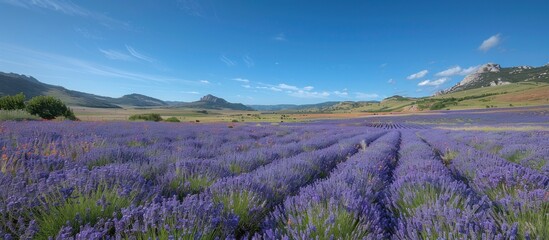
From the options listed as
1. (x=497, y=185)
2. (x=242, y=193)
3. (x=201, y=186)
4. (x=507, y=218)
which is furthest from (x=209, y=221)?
(x=497, y=185)

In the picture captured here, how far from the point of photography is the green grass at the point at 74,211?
1575 mm

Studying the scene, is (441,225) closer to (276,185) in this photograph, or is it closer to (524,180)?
(276,185)

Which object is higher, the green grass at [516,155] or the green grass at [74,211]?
the green grass at [74,211]

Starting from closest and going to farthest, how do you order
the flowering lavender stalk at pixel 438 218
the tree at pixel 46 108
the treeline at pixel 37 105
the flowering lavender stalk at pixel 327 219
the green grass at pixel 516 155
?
the flowering lavender stalk at pixel 438 218 < the flowering lavender stalk at pixel 327 219 < the green grass at pixel 516 155 < the treeline at pixel 37 105 < the tree at pixel 46 108

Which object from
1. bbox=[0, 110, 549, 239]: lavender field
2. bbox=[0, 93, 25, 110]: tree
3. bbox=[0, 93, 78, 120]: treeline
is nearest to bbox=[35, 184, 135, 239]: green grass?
bbox=[0, 110, 549, 239]: lavender field

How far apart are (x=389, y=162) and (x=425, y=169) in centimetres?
151

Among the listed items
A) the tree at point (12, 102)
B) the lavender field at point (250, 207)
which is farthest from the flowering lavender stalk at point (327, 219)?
the tree at point (12, 102)

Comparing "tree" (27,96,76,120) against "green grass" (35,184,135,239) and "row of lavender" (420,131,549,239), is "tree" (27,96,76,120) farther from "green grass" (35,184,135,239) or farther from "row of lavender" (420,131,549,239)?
"row of lavender" (420,131,549,239)

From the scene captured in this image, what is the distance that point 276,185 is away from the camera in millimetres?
2695

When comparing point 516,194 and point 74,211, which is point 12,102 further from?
point 516,194

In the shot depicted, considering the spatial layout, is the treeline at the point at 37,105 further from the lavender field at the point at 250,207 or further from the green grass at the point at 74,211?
the green grass at the point at 74,211

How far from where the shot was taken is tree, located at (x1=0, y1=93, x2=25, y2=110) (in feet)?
70.7

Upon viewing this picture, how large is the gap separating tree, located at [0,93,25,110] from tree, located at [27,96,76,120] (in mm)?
562

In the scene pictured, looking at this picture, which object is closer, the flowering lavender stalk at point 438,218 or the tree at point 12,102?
the flowering lavender stalk at point 438,218
